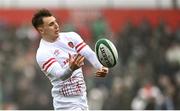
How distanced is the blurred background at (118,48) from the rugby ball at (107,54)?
459 cm

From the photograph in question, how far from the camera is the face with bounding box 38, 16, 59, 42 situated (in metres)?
6.86

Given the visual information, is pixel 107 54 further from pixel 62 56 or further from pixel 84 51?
pixel 62 56

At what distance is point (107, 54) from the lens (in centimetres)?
677

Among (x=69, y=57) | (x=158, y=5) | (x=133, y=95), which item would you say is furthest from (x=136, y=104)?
(x=69, y=57)

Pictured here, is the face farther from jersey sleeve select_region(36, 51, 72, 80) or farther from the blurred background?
the blurred background

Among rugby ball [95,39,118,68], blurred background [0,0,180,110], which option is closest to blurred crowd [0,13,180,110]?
blurred background [0,0,180,110]

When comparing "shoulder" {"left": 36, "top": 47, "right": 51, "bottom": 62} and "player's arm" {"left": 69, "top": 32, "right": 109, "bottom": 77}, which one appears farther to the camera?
"player's arm" {"left": 69, "top": 32, "right": 109, "bottom": 77}

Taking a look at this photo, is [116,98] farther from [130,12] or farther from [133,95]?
[130,12]

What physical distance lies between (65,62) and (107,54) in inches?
17.3

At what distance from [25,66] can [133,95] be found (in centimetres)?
271

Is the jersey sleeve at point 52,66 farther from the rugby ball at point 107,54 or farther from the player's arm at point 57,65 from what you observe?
the rugby ball at point 107,54

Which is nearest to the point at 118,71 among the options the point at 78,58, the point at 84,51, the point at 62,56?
the point at 84,51

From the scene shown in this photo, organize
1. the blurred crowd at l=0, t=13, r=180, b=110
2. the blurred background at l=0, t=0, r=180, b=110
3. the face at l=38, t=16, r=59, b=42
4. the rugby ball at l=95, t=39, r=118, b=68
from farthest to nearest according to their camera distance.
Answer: the blurred background at l=0, t=0, r=180, b=110, the blurred crowd at l=0, t=13, r=180, b=110, the face at l=38, t=16, r=59, b=42, the rugby ball at l=95, t=39, r=118, b=68

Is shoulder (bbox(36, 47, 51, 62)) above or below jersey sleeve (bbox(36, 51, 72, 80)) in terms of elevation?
above
